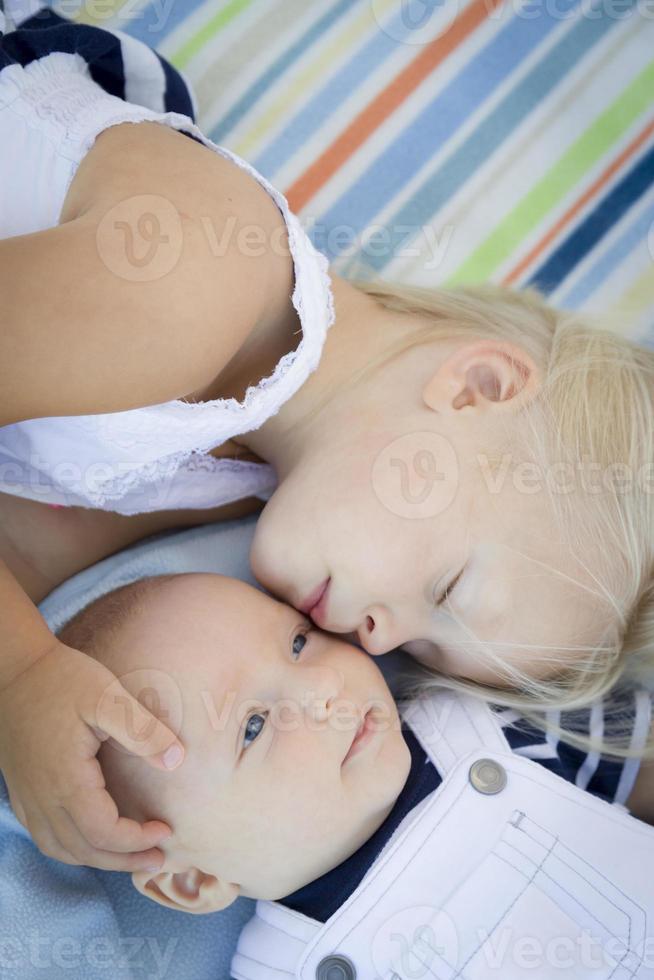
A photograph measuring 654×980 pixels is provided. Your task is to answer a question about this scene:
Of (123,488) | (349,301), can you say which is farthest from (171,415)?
(349,301)

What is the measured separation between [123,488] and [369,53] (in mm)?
782

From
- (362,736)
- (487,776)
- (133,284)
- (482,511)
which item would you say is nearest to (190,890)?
(362,736)

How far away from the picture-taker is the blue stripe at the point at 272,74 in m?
1.32

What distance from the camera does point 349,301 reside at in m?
1.08

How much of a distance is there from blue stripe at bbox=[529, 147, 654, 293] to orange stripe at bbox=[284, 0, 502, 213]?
0.33m

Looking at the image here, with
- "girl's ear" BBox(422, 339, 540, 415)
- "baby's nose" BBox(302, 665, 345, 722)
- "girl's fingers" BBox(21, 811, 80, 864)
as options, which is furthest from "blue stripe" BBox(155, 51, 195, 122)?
"girl's fingers" BBox(21, 811, 80, 864)

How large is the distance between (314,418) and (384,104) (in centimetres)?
59

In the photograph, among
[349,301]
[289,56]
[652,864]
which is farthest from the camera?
[289,56]

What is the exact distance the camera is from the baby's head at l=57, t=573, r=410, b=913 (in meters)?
0.88

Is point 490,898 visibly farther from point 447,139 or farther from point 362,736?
point 447,139

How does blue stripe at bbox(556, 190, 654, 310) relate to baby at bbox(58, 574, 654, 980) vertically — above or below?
above

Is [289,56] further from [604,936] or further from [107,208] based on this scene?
[604,936]

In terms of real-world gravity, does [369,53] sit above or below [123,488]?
above

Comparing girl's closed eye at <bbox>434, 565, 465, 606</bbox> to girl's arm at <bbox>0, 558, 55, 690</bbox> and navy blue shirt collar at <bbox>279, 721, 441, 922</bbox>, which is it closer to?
navy blue shirt collar at <bbox>279, 721, 441, 922</bbox>
